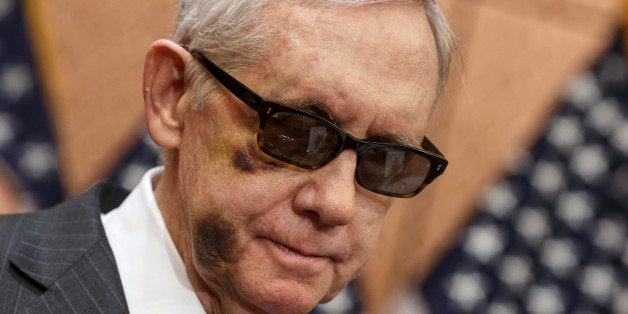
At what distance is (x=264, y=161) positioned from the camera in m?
1.47

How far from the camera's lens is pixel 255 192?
146 cm

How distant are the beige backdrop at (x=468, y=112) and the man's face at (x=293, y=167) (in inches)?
72.9

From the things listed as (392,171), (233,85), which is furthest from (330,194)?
(233,85)

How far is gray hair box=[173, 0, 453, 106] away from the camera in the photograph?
1.49m

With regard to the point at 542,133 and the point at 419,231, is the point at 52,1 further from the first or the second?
the point at 542,133

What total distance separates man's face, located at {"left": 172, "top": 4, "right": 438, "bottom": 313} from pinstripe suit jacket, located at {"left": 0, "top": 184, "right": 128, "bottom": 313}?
0.70 feet

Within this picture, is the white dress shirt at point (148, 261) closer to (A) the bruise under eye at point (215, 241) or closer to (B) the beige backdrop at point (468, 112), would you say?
(A) the bruise under eye at point (215, 241)

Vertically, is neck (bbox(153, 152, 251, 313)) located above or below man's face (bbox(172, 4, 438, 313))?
below

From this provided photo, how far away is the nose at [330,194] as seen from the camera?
1436mm

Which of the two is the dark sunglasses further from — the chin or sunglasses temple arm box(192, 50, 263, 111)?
the chin

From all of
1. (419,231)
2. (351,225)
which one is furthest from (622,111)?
(351,225)

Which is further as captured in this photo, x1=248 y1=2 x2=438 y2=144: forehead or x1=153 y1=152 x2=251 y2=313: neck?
x1=153 y1=152 x2=251 y2=313: neck

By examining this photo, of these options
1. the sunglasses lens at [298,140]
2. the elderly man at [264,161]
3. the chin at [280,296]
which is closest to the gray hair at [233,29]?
the elderly man at [264,161]

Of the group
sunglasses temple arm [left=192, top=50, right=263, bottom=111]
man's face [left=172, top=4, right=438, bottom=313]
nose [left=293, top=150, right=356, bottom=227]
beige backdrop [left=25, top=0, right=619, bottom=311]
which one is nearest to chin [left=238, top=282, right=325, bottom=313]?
man's face [left=172, top=4, right=438, bottom=313]
